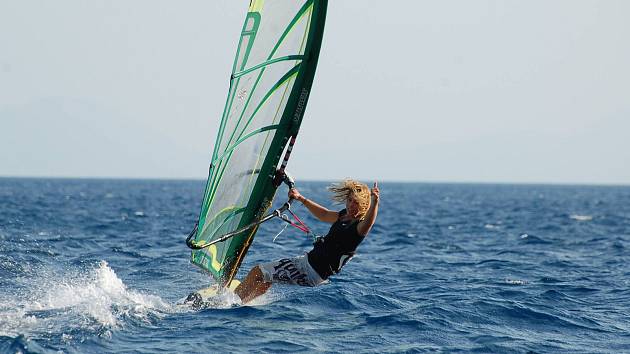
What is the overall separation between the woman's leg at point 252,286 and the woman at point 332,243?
1cm

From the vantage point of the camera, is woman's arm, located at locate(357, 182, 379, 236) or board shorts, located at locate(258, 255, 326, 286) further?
board shorts, located at locate(258, 255, 326, 286)

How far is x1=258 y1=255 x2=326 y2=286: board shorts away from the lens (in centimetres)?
874

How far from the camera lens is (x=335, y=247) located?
8.51 meters

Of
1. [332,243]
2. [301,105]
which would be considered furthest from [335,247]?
[301,105]

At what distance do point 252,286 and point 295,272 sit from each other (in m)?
0.69

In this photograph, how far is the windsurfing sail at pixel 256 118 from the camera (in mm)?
8031

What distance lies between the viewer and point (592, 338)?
8.67 metres

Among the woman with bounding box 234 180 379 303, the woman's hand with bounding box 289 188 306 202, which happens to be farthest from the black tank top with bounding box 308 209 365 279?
the woman's hand with bounding box 289 188 306 202

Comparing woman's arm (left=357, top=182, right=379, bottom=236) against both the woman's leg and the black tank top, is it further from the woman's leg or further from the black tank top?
the woman's leg

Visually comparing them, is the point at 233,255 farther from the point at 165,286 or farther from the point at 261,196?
the point at 165,286

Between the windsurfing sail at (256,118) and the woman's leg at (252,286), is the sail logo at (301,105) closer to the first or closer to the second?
the windsurfing sail at (256,118)

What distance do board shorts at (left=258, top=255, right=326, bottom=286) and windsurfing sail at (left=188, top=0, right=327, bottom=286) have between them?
1.80ft

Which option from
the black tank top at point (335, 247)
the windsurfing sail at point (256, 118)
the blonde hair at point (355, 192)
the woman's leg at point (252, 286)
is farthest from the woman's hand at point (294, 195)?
the woman's leg at point (252, 286)

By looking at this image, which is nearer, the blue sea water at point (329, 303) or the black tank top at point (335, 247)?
the blue sea water at point (329, 303)
